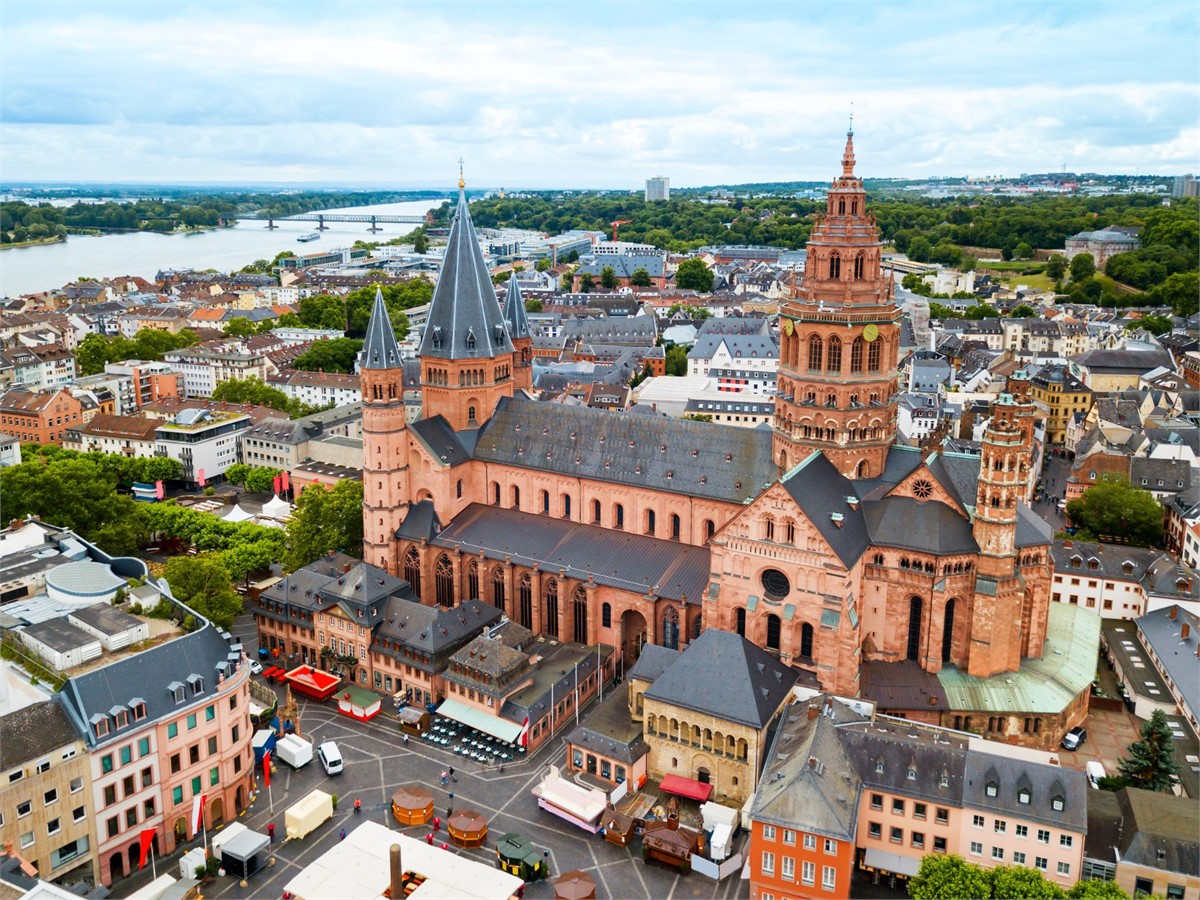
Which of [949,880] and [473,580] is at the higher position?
[473,580]

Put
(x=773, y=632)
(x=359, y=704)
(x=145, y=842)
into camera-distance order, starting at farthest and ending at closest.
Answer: (x=359, y=704) → (x=773, y=632) → (x=145, y=842)

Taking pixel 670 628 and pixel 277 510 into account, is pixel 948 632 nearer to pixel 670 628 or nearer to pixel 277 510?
pixel 670 628

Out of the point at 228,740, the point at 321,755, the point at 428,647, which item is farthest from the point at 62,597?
the point at 428,647

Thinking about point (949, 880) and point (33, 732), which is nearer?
point (949, 880)

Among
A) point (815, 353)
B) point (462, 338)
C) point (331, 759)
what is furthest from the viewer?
point (462, 338)

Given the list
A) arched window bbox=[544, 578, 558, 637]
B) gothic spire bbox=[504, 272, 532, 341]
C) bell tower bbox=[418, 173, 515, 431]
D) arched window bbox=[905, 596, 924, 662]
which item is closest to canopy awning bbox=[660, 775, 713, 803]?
arched window bbox=[905, 596, 924, 662]

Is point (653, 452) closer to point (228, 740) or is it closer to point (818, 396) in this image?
point (818, 396)

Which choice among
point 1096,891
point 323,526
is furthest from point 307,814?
point 1096,891
